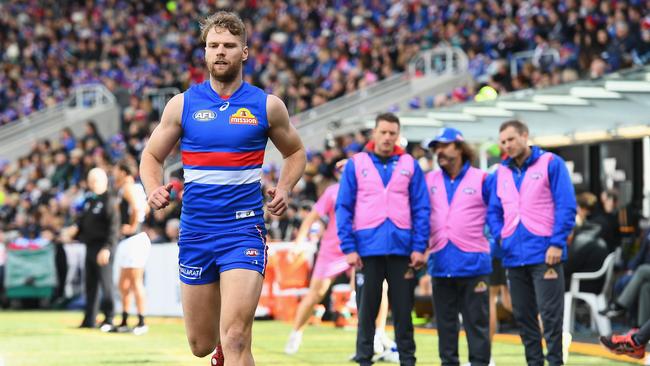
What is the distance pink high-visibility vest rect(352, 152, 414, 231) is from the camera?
1075cm

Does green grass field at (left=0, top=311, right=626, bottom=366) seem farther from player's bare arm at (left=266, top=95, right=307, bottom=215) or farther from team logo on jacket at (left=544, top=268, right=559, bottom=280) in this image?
player's bare arm at (left=266, top=95, right=307, bottom=215)

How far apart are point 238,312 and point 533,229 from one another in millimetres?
3717

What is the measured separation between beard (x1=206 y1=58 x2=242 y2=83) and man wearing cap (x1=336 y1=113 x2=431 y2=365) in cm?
301

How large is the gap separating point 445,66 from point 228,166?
2299 cm

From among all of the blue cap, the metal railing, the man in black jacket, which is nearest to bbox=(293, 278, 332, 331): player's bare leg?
the blue cap

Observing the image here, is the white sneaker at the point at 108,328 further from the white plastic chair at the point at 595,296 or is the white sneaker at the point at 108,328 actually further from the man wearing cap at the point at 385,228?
the man wearing cap at the point at 385,228

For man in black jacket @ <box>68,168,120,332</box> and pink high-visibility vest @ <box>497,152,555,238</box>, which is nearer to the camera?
pink high-visibility vest @ <box>497,152,555,238</box>

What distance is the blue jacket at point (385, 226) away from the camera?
10664 mm

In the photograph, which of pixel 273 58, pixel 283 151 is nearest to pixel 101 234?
pixel 283 151

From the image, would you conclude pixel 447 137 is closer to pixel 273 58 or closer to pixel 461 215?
pixel 461 215

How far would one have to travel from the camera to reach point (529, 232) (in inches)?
416

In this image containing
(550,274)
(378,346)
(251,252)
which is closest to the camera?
(251,252)

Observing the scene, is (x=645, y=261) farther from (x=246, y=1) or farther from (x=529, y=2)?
(x=246, y=1)

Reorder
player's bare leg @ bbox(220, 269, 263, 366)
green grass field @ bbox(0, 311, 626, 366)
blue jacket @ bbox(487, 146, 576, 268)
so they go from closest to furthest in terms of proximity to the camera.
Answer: player's bare leg @ bbox(220, 269, 263, 366) < blue jacket @ bbox(487, 146, 576, 268) < green grass field @ bbox(0, 311, 626, 366)
